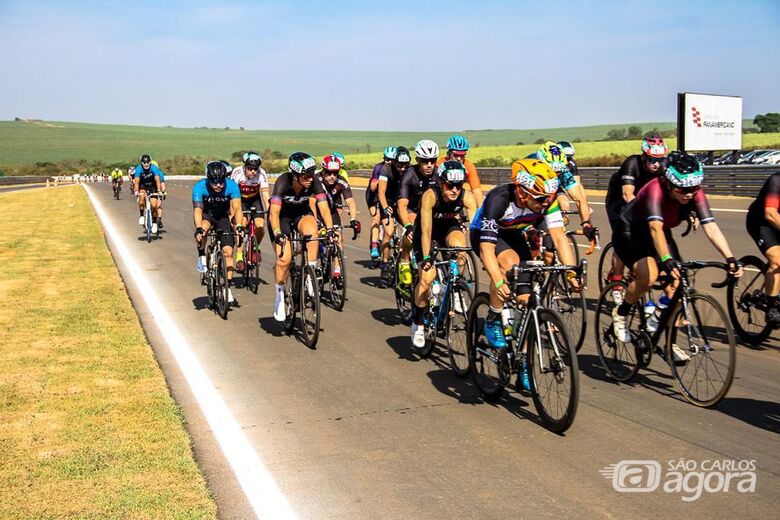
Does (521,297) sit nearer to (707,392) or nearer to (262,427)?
(707,392)

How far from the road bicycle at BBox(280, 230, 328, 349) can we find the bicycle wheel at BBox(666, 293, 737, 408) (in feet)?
12.6

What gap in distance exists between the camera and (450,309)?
8.14 m

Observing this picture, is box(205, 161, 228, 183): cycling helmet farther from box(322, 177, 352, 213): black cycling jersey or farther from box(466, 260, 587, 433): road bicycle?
box(466, 260, 587, 433): road bicycle

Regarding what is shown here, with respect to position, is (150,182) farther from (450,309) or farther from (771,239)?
(771,239)

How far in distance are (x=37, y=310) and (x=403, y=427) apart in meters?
7.49

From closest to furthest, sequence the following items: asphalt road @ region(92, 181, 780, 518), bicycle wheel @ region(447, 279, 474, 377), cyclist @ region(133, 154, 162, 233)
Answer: asphalt road @ region(92, 181, 780, 518) < bicycle wheel @ region(447, 279, 474, 377) < cyclist @ region(133, 154, 162, 233)

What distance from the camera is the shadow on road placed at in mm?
6172

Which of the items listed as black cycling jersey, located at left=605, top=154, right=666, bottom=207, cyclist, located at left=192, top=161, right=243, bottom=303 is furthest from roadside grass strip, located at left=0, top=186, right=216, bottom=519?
black cycling jersey, located at left=605, top=154, right=666, bottom=207

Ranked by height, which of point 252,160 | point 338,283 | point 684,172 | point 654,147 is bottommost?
point 338,283

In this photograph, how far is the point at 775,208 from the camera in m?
8.65

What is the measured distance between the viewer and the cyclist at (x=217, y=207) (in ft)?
38.0

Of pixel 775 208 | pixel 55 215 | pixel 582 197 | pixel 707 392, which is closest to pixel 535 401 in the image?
pixel 707 392

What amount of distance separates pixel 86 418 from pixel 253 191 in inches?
338

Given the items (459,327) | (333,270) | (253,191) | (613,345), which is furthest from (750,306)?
(253,191)
